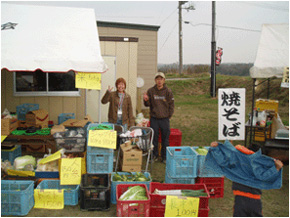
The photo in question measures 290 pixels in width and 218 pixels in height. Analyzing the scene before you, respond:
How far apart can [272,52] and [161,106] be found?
2568 millimetres

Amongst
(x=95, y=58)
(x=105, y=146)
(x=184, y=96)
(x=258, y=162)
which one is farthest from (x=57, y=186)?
(x=184, y=96)

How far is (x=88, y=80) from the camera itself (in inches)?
178

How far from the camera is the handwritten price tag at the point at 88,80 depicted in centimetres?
448

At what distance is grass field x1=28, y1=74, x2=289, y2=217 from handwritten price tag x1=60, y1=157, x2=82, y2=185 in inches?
15.7

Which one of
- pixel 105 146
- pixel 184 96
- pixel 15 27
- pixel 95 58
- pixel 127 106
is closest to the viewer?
pixel 105 146

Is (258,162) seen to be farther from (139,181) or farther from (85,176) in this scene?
(85,176)

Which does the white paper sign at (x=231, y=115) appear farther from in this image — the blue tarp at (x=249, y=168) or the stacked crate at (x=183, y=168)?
the blue tarp at (x=249, y=168)

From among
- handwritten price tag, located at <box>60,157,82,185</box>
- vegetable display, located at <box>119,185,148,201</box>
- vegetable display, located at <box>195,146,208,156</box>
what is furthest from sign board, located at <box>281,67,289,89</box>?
handwritten price tag, located at <box>60,157,82,185</box>

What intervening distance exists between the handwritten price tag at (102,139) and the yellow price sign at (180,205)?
1.25m

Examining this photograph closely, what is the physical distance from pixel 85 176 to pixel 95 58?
1.93m

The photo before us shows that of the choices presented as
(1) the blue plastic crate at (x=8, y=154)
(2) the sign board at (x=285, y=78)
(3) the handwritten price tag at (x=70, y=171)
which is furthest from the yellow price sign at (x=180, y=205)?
(1) the blue plastic crate at (x=8, y=154)

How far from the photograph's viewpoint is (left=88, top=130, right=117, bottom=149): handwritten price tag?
14.3 ft

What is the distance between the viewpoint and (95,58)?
4.65m

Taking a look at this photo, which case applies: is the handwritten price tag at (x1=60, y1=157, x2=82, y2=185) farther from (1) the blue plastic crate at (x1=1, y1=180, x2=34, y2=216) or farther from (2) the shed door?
(2) the shed door
